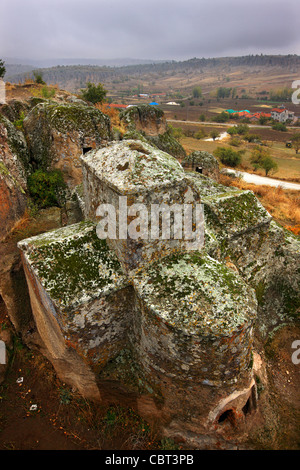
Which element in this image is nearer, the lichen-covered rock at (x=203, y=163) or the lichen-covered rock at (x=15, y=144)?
the lichen-covered rock at (x=15, y=144)

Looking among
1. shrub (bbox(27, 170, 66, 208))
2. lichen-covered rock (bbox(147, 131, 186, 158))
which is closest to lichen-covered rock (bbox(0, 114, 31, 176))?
shrub (bbox(27, 170, 66, 208))

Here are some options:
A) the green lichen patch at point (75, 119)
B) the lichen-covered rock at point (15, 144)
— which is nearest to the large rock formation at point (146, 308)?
the lichen-covered rock at point (15, 144)

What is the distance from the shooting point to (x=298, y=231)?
12.7m

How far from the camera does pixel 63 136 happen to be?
28.5 feet

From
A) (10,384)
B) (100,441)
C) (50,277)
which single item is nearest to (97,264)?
(50,277)

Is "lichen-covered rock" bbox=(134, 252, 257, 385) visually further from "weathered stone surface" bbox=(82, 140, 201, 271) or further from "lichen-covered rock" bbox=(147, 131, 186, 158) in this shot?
"lichen-covered rock" bbox=(147, 131, 186, 158)

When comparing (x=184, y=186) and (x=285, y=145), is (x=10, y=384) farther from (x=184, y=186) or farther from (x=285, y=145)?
(x=285, y=145)

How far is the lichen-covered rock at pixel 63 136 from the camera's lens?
344 inches

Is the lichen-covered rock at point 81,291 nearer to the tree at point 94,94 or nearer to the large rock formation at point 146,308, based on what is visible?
the large rock formation at point 146,308

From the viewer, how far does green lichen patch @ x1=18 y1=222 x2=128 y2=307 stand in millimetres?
4102

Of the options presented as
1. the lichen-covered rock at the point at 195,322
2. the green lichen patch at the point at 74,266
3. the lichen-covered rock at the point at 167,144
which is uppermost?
the lichen-covered rock at the point at 167,144

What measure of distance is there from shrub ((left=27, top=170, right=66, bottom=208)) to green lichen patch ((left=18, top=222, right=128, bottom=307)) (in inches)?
146

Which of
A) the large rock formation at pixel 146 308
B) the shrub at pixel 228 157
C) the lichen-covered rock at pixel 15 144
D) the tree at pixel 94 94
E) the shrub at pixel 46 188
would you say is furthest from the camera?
the shrub at pixel 228 157

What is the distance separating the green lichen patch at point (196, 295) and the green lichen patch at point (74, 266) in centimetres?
50
